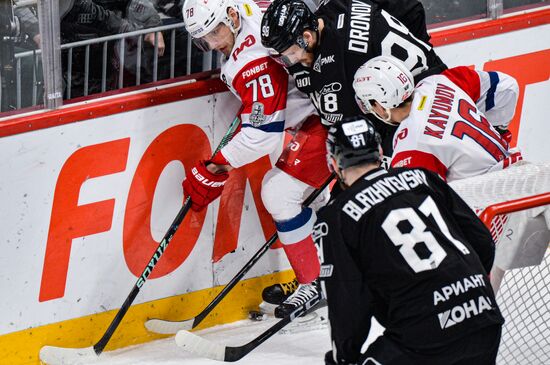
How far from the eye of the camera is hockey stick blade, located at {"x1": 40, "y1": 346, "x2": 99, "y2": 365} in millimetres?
4445

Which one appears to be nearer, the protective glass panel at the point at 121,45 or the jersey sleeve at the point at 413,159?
the jersey sleeve at the point at 413,159

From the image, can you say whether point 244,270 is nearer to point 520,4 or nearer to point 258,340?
point 258,340

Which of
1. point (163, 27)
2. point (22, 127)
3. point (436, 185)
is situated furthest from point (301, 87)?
point (436, 185)

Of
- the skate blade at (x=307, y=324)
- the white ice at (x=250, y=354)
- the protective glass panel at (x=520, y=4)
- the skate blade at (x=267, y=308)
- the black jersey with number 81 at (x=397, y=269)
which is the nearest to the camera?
the black jersey with number 81 at (x=397, y=269)

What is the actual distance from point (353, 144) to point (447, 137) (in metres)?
0.98

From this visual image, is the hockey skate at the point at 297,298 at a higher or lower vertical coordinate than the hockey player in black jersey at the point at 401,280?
lower

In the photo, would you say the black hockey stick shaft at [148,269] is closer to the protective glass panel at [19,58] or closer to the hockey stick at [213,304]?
the hockey stick at [213,304]

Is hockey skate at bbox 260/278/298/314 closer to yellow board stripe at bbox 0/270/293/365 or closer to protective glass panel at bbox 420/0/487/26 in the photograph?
yellow board stripe at bbox 0/270/293/365

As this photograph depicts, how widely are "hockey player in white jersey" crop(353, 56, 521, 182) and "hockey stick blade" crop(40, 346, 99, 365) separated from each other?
143 centimetres

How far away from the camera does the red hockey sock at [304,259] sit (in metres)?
4.76

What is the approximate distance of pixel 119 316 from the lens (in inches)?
179

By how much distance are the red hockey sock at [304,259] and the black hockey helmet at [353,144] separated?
170cm

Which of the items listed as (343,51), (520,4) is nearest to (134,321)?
(343,51)

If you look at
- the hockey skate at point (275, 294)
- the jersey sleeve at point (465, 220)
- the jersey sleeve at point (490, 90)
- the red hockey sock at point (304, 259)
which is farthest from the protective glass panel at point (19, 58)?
the jersey sleeve at point (465, 220)
